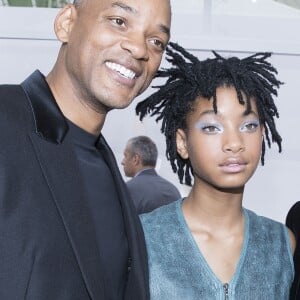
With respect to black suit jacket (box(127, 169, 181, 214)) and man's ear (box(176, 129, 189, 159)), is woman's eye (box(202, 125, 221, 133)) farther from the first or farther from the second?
black suit jacket (box(127, 169, 181, 214))

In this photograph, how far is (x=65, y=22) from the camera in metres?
1.60

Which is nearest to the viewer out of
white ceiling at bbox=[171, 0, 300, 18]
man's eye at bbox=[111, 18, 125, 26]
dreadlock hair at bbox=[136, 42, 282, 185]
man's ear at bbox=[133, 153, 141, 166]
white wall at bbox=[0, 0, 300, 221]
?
man's eye at bbox=[111, 18, 125, 26]

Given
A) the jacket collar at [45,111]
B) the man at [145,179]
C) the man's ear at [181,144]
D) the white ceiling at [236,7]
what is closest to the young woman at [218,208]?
the man's ear at [181,144]

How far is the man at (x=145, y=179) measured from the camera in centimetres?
402

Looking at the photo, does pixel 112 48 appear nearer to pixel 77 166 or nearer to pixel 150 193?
pixel 77 166

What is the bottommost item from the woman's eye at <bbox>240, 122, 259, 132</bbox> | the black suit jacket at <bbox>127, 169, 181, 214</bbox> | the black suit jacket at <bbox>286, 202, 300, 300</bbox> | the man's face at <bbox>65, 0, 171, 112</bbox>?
the black suit jacket at <bbox>127, 169, 181, 214</bbox>

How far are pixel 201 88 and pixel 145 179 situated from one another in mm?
2481

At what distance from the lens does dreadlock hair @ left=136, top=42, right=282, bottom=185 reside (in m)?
1.83

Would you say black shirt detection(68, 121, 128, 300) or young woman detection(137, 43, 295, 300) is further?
young woman detection(137, 43, 295, 300)

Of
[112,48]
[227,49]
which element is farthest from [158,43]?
[227,49]

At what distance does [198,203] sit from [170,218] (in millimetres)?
95

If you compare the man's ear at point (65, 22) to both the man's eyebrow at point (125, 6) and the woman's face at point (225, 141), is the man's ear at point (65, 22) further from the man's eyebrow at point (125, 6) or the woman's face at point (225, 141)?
the woman's face at point (225, 141)

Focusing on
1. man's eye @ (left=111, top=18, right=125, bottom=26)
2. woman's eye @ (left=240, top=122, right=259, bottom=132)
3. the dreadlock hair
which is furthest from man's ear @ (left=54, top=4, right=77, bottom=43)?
woman's eye @ (left=240, top=122, right=259, bottom=132)

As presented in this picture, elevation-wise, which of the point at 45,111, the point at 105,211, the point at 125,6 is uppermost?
the point at 125,6
